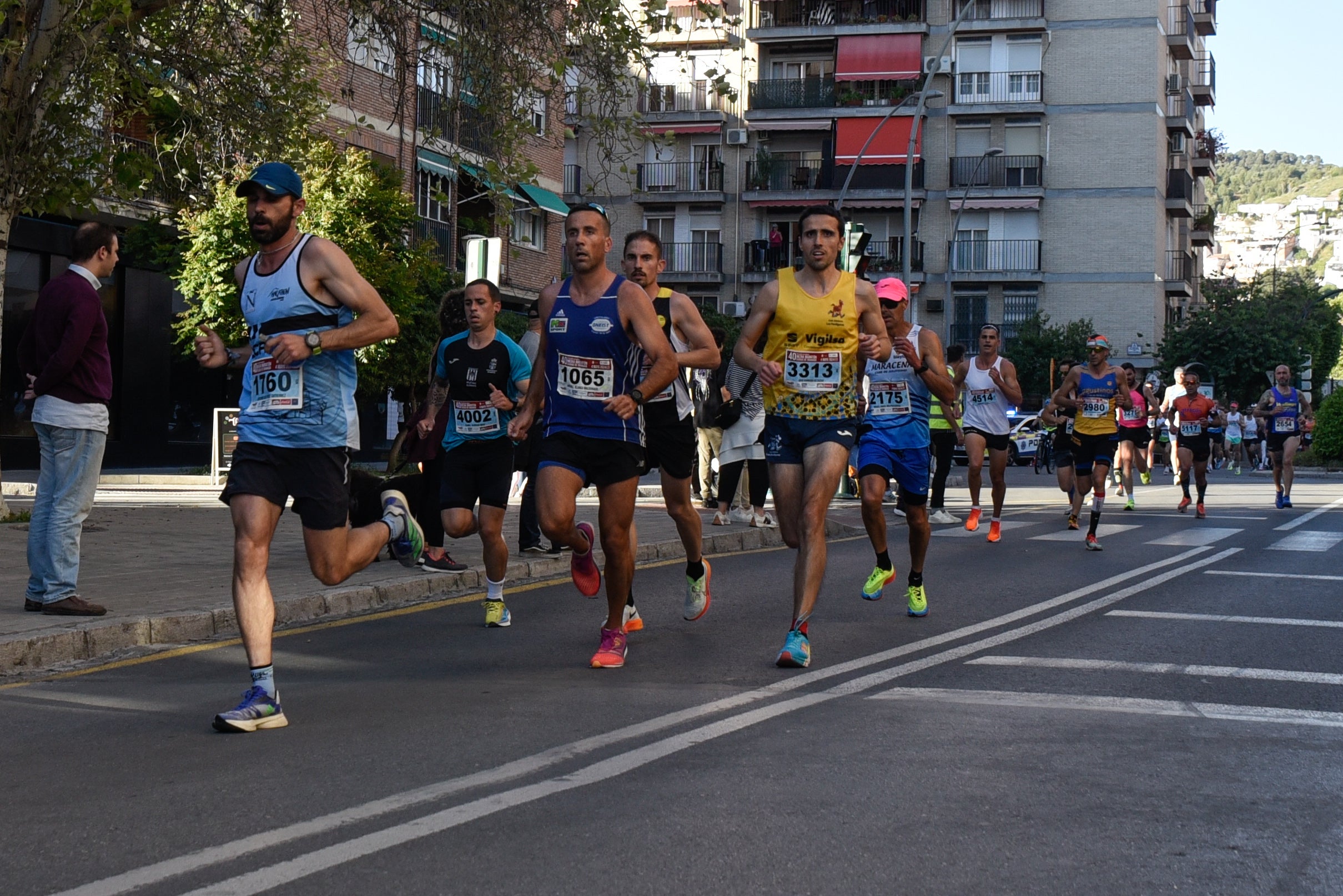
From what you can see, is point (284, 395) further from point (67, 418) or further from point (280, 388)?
point (67, 418)

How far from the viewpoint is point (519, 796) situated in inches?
188

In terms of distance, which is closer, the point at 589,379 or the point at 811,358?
the point at 589,379

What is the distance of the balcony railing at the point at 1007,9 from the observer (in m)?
57.3

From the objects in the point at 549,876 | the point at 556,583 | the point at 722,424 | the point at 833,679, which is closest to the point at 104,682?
the point at 833,679

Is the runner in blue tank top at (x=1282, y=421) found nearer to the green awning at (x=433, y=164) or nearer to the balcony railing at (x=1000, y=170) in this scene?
the green awning at (x=433, y=164)

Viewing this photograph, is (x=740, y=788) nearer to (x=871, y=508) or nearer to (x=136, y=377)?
(x=871, y=508)

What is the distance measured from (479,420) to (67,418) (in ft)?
7.14

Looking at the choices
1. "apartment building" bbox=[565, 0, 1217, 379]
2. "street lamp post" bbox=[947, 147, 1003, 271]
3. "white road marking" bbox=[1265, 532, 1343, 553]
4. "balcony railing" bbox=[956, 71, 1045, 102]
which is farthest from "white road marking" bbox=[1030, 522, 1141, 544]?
"balcony railing" bbox=[956, 71, 1045, 102]

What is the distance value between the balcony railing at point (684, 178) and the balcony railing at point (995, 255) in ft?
29.9

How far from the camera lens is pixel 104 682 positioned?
7.09m

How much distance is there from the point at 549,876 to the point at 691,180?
56.8m

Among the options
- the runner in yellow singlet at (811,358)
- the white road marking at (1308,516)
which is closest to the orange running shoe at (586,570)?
the runner in yellow singlet at (811,358)

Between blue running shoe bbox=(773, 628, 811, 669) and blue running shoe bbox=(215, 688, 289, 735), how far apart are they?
2.34 meters

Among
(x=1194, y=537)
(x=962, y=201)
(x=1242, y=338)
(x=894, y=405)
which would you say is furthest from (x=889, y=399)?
(x=1242, y=338)
